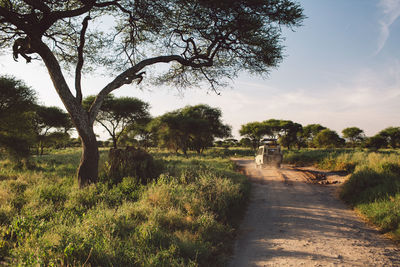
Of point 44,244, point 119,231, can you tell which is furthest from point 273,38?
point 44,244

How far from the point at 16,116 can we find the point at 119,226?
16662mm

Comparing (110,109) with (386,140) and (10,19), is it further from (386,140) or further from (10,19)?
(386,140)

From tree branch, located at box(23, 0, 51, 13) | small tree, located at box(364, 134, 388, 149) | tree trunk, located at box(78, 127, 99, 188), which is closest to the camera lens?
tree branch, located at box(23, 0, 51, 13)

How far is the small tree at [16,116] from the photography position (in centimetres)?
1571

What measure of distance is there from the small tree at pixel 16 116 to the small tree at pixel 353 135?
76.5 metres

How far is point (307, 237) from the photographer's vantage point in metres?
5.62

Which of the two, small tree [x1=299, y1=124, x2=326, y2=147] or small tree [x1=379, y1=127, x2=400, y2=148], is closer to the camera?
small tree [x1=379, y1=127, x2=400, y2=148]

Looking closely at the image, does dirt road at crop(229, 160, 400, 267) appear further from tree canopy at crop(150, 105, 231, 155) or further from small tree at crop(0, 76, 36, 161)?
tree canopy at crop(150, 105, 231, 155)

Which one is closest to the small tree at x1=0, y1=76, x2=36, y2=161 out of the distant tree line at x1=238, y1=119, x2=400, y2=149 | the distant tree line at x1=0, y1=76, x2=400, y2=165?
the distant tree line at x1=0, y1=76, x2=400, y2=165

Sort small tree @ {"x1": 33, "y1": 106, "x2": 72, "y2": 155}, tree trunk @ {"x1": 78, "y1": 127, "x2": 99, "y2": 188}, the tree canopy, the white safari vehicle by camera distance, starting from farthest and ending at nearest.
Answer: the tree canopy, small tree @ {"x1": 33, "y1": 106, "x2": 72, "y2": 155}, the white safari vehicle, tree trunk @ {"x1": 78, "y1": 127, "x2": 99, "y2": 188}

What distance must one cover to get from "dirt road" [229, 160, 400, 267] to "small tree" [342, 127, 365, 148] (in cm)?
7030

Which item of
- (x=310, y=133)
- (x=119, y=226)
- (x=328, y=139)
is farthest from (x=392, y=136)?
(x=119, y=226)

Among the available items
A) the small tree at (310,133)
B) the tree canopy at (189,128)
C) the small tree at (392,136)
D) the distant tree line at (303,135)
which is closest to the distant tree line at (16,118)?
the tree canopy at (189,128)

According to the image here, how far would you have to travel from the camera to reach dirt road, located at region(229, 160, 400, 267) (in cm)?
462
